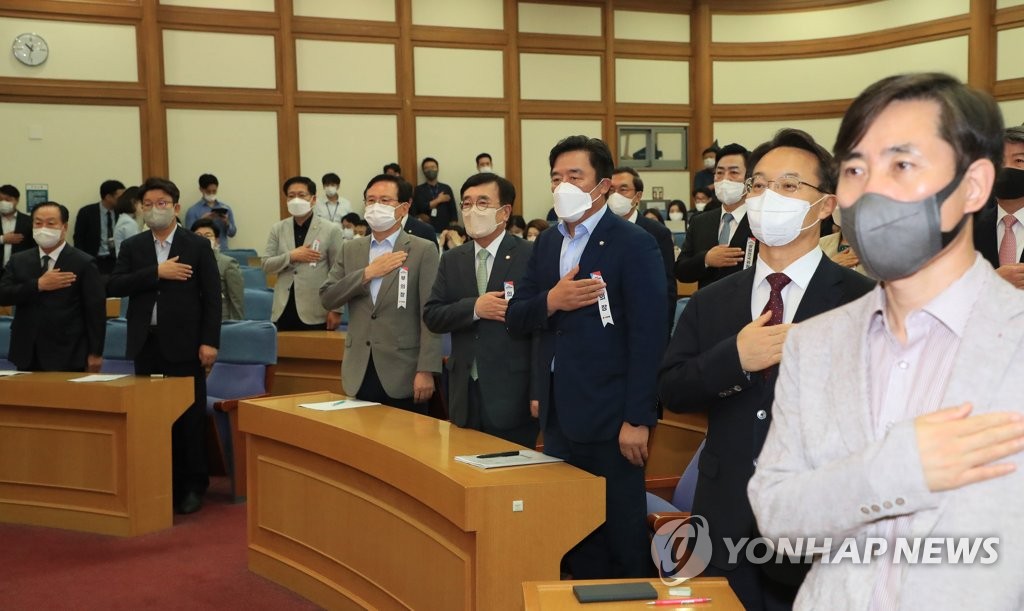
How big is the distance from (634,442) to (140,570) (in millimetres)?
2553

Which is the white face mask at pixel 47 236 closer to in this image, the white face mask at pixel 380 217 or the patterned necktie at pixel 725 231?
the white face mask at pixel 380 217

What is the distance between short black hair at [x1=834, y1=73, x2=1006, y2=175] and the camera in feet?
4.03

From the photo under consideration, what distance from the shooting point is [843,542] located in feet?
4.12

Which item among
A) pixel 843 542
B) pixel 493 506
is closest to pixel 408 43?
pixel 493 506

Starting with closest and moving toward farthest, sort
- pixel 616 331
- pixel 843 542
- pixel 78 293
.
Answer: pixel 843 542, pixel 616 331, pixel 78 293

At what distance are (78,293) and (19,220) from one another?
519 centimetres

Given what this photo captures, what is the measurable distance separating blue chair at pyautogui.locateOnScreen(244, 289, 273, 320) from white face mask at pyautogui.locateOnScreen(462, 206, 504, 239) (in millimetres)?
4027

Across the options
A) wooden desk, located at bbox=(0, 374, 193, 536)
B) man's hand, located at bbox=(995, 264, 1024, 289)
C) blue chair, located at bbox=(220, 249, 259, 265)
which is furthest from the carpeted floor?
blue chair, located at bbox=(220, 249, 259, 265)

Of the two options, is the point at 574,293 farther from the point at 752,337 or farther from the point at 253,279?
the point at 253,279

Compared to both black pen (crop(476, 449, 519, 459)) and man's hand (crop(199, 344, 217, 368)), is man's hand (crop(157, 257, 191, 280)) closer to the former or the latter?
man's hand (crop(199, 344, 217, 368))

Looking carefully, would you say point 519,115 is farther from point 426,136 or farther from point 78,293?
point 78,293

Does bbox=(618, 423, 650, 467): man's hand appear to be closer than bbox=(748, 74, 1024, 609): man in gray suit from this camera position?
No

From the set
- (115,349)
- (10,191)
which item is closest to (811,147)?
(115,349)

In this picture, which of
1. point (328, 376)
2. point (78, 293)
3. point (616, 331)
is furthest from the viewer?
point (328, 376)
